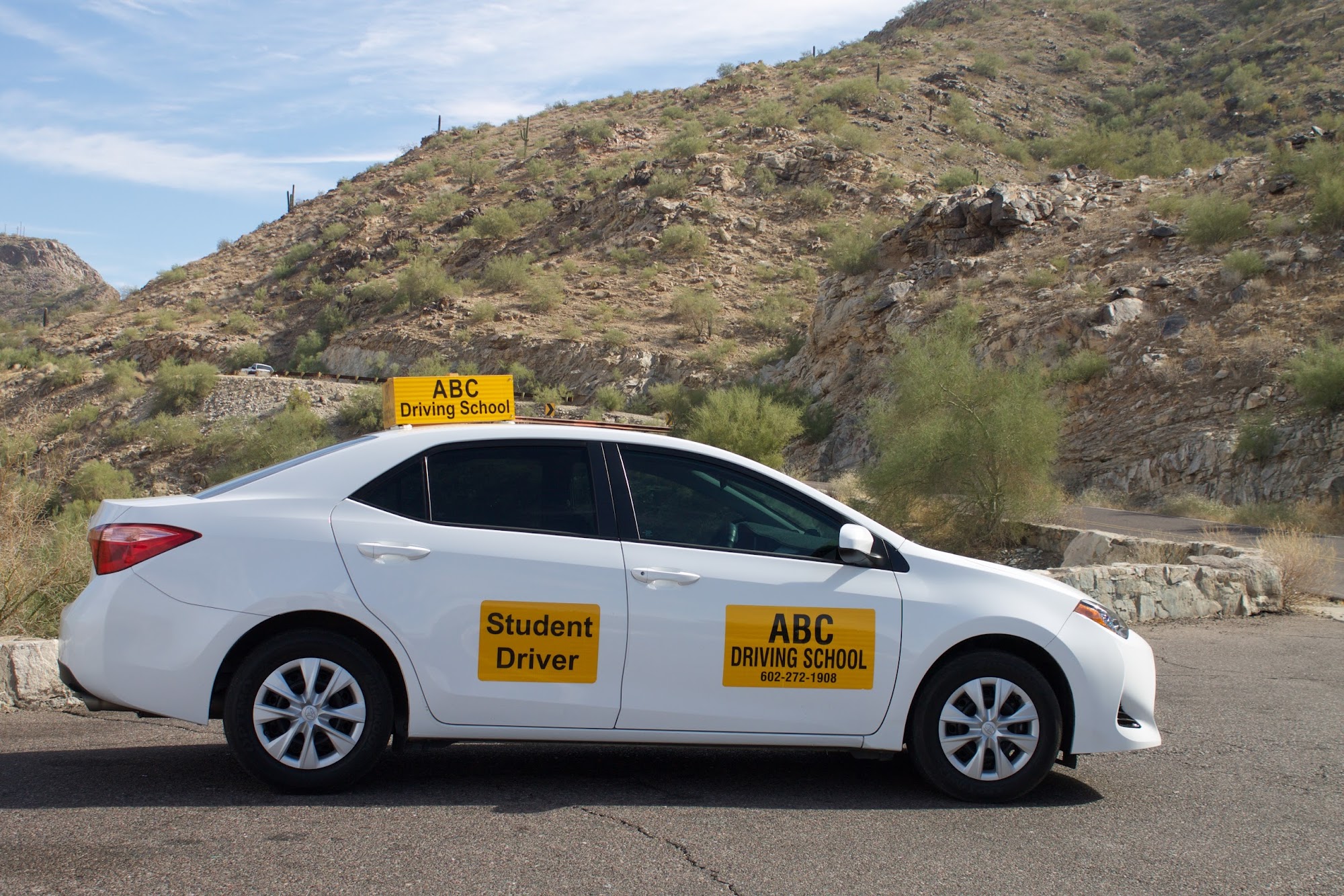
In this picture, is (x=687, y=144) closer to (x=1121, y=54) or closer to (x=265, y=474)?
(x=1121, y=54)

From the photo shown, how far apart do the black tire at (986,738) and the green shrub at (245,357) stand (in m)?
53.3

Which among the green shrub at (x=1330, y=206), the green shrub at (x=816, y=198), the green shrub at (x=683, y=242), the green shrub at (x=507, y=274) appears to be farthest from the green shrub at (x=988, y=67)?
the green shrub at (x=1330, y=206)

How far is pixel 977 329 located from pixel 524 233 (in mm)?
31443

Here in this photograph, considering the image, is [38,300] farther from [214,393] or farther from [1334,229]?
[1334,229]

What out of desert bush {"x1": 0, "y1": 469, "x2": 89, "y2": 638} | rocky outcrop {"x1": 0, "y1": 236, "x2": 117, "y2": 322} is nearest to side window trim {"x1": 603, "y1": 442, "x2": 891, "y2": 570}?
desert bush {"x1": 0, "y1": 469, "x2": 89, "y2": 638}

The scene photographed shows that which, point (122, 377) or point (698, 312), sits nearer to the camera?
point (122, 377)

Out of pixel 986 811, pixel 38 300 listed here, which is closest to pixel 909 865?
pixel 986 811

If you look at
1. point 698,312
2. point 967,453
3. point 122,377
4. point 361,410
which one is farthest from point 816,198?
point 967,453

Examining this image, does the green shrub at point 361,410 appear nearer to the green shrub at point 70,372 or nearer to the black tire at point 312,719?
the green shrub at point 70,372

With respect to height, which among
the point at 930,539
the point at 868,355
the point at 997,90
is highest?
the point at 997,90

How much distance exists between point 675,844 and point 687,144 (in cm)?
6131

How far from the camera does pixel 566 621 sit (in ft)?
15.8

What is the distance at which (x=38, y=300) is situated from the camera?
104m

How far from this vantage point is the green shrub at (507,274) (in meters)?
54.8
